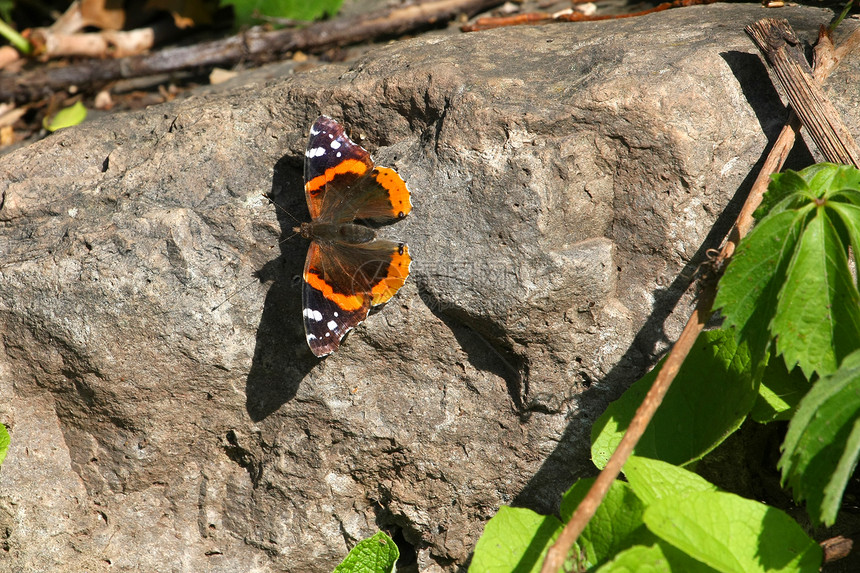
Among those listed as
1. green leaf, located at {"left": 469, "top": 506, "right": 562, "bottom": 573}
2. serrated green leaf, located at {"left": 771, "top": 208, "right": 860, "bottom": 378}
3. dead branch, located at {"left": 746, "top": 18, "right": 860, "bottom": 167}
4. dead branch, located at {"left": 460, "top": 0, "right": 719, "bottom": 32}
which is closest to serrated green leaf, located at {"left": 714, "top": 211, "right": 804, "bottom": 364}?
serrated green leaf, located at {"left": 771, "top": 208, "right": 860, "bottom": 378}

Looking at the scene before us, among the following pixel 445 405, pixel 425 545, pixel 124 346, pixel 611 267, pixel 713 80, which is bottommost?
pixel 425 545

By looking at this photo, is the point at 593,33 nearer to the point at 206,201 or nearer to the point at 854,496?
the point at 206,201

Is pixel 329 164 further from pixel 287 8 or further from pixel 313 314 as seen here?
pixel 287 8

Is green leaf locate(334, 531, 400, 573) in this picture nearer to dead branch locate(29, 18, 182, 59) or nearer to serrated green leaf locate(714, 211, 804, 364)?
serrated green leaf locate(714, 211, 804, 364)

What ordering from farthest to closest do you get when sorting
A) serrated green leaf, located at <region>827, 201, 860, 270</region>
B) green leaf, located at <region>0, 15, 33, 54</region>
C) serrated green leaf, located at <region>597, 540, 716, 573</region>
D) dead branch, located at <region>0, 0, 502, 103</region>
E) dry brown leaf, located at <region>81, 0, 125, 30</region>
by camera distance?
dry brown leaf, located at <region>81, 0, 125, 30</region> → green leaf, located at <region>0, 15, 33, 54</region> → dead branch, located at <region>0, 0, 502, 103</region> → serrated green leaf, located at <region>827, 201, 860, 270</region> → serrated green leaf, located at <region>597, 540, 716, 573</region>

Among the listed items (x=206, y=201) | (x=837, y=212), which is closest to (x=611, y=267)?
(x=837, y=212)

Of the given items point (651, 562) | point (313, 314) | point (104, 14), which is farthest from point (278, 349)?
point (104, 14)
